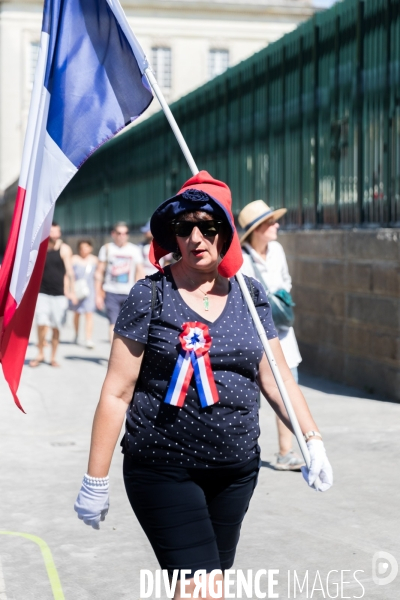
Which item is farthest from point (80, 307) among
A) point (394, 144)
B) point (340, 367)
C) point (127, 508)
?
point (127, 508)

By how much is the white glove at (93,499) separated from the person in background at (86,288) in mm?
12458

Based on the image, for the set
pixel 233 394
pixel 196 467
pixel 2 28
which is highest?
pixel 2 28

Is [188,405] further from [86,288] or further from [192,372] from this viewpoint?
[86,288]

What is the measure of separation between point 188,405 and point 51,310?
1060 cm

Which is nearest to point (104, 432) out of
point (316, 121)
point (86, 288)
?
point (316, 121)

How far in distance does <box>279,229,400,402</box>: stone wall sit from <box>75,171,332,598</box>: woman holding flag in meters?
6.62

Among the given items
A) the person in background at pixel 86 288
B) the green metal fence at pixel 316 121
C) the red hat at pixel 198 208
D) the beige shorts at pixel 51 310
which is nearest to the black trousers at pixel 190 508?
the red hat at pixel 198 208

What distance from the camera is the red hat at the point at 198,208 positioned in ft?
12.6

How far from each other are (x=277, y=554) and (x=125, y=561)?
77 centimetres

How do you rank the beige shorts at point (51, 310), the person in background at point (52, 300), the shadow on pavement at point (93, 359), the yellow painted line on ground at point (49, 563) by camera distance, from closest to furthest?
the yellow painted line on ground at point (49, 563) → the person in background at point (52, 300) → the beige shorts at point (51, 310) → the shadow on pavement at point (93, 359)

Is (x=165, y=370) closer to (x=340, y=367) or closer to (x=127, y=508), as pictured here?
(x=127, y=508)

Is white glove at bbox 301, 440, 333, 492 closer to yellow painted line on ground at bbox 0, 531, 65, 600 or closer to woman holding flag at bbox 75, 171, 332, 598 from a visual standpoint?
woman holding flag at bbox 75, 171, 332, 598

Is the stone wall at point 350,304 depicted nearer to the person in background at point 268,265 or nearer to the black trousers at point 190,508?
the person in background at point 268,265

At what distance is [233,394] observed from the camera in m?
3.79
